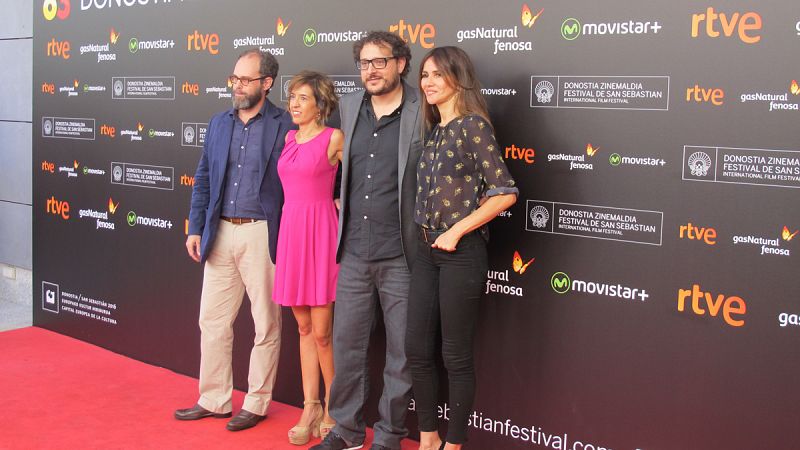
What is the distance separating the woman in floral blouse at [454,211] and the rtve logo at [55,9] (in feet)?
10.9

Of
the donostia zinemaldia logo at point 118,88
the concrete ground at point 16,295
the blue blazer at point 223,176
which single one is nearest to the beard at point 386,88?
the blue blazer at point 223,176

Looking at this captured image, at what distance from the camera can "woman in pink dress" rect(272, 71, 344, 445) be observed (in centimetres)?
385

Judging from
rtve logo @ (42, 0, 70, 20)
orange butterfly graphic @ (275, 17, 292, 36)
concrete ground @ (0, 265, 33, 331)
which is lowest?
concrete ground @ (0, 265, 33, 331)

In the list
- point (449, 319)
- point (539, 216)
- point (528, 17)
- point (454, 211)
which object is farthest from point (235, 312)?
point (528, 17)

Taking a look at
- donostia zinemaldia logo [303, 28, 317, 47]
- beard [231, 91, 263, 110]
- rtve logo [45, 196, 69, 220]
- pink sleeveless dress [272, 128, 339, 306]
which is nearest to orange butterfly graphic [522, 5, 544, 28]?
pink sleeveless dress [272, 128, 339, 306]

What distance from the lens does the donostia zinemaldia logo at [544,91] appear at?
352 cm

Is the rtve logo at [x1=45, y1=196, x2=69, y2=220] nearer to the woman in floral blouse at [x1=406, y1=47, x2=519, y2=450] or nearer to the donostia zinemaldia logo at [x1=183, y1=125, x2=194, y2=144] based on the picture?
the donostia zinemaldia logo at [x1=183, y1=125, x2=194, y2=144]

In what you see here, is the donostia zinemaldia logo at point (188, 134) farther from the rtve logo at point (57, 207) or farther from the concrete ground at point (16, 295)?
the concrete ground at point (16, 295)

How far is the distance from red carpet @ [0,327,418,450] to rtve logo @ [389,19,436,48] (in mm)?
1865

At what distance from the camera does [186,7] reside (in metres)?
4.95

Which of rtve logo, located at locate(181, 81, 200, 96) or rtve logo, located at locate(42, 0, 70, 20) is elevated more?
rtve logo, located at locate(42, 0, 70, 20)

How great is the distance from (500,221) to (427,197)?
1.57ft

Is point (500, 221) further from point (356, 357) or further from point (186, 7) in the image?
point (186, 7)

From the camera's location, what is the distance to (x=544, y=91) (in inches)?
139
